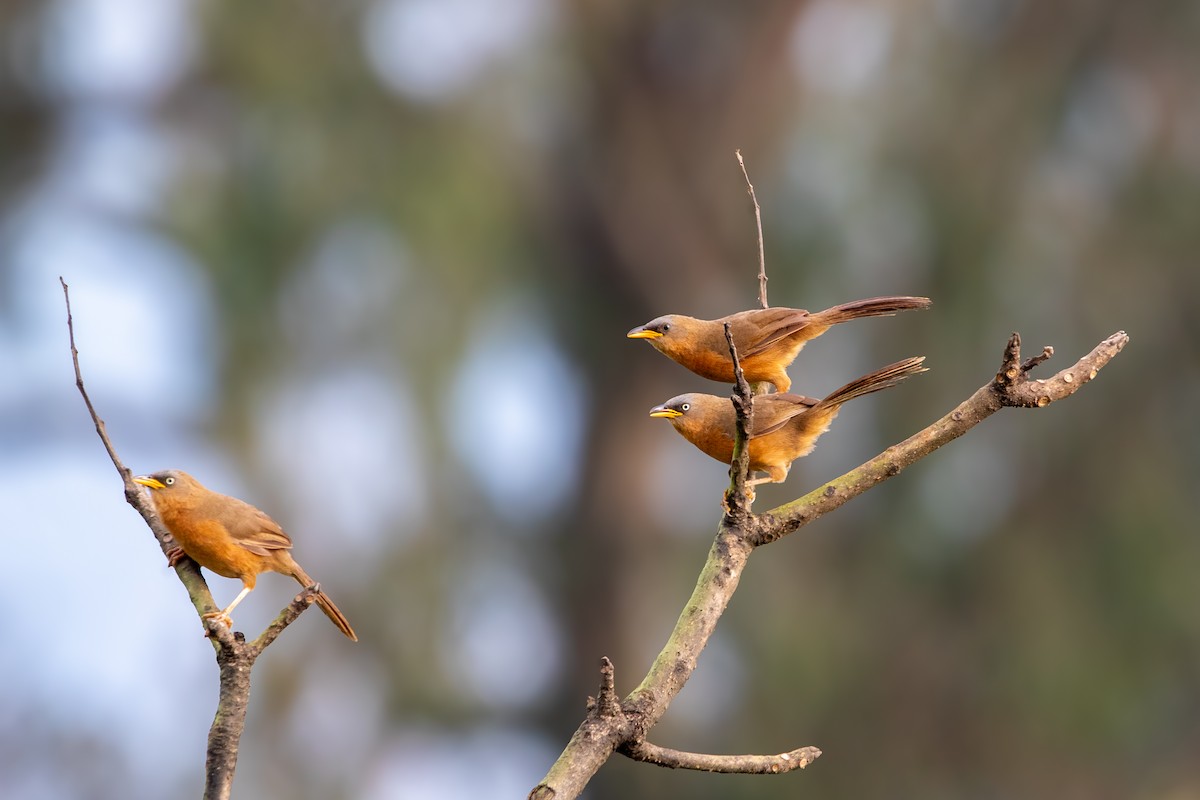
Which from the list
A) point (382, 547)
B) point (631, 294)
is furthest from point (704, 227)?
point (382, 547)

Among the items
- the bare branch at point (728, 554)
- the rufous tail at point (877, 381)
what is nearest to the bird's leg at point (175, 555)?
the bare branch at point (728, 554)

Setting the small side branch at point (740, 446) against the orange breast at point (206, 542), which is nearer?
the small side branch at point (740, 446)

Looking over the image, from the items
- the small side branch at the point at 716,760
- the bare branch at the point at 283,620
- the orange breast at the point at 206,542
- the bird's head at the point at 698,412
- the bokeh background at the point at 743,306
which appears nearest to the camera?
the bare branch at the point at 283,620

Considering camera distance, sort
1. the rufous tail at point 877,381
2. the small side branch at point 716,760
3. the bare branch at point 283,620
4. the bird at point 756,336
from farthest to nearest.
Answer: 1. the bird at point 756,336
2. the rufous tail at point 877,381
3. the small side branch at point 716,760
4. the bare branch at point 283,620

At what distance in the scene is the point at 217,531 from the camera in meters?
3.32

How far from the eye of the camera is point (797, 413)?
352 centimetres

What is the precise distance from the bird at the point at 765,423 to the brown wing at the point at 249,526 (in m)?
1.04

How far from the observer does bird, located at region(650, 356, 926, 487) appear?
3.53 metres

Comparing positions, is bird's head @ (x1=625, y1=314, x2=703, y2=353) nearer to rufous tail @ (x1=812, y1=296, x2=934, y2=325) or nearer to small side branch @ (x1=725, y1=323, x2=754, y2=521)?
rufous tail @ (x1=812, y1=296, x2=934, y2=325)

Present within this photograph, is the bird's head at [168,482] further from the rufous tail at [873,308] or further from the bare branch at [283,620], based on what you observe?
the rufous tail at [873,308]

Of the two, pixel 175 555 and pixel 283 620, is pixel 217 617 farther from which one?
pixel 175 555

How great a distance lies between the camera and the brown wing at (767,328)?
351 centimetres

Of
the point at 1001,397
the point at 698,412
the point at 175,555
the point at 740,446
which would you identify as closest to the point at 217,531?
the point at 175,555

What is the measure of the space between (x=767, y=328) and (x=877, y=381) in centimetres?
39
